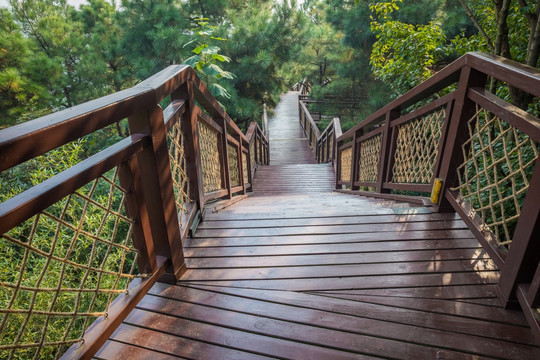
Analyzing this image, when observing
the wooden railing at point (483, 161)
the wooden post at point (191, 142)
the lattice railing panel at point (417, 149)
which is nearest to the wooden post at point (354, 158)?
the wooden railing at point (483, 161)

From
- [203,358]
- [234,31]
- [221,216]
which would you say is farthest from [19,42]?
[203,358]

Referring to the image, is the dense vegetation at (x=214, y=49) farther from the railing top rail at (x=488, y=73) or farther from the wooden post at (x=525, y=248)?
the wooden post at (x=525, y=248)

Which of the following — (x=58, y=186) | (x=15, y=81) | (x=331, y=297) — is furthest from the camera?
(x=15, y=81)

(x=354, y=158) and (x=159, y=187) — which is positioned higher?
(x=159, y=187)

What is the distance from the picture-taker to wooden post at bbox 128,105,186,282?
50.1 inches

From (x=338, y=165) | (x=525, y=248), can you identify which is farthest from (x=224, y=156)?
(x=338, y=165)

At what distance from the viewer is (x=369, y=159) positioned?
12.9 feet

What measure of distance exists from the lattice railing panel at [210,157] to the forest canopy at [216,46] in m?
1.88

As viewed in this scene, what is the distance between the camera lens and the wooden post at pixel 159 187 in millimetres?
1271

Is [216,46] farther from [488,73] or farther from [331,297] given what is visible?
[331,297]

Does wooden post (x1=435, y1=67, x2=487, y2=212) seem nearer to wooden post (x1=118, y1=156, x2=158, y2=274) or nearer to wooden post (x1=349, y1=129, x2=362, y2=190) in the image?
wooden post (x1=118, y1=156, x2=158, y2=274)

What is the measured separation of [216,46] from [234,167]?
7.40 feet

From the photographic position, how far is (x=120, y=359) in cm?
117

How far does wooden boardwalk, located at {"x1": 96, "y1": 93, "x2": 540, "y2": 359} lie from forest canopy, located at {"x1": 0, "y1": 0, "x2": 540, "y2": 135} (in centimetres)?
300
